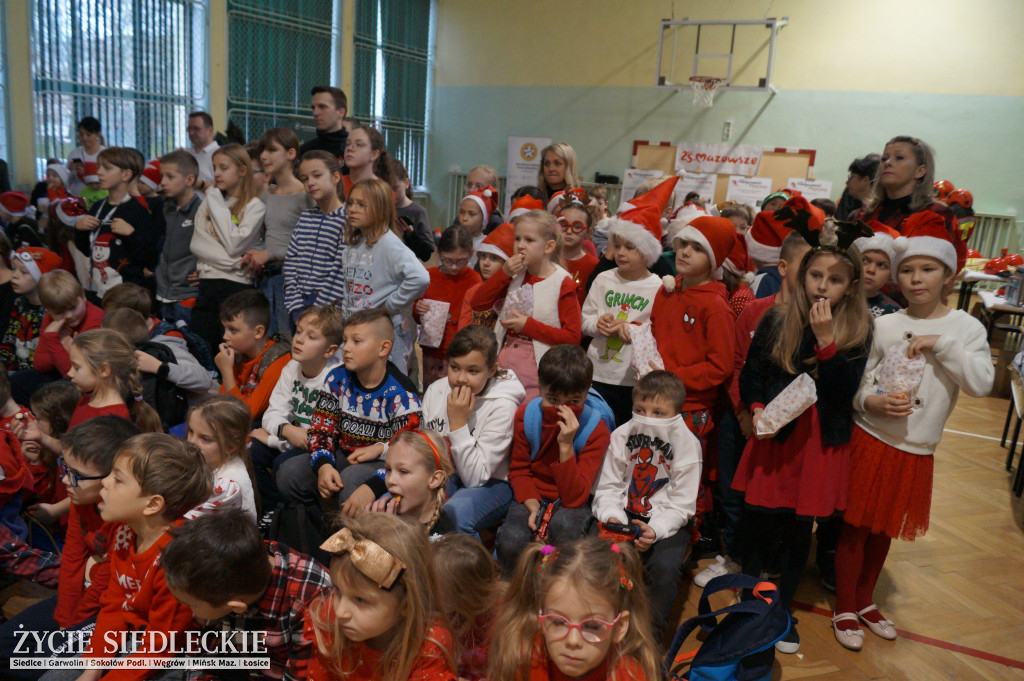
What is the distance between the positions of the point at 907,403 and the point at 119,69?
8257 mm

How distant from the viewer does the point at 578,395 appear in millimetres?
2512

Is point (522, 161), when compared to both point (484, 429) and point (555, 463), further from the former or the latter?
point (555, 463)

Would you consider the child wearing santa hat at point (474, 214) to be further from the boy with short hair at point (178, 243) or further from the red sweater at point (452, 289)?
the boy with short hair at point (178, 243)

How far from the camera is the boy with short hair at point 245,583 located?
1681mm

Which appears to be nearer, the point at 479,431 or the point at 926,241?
the point at 926,241

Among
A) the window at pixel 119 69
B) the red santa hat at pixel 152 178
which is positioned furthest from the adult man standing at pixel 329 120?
the window at pixel 119 69

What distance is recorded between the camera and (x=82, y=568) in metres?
2.20

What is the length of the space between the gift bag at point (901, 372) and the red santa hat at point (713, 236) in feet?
2.45

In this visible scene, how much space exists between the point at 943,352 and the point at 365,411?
203 cm

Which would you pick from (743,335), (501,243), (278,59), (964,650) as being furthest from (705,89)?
Answer: (964,650)

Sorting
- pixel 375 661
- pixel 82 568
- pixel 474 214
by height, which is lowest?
pixel 82 568

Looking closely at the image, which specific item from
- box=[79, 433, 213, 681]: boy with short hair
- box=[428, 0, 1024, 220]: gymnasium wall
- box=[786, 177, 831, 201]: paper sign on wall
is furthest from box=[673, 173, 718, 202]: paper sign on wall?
box=[79, 433, 213, 681]: boy with short hair

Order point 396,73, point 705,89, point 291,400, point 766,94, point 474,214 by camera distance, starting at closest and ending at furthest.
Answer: point 291,400 < point 474,214 < point 766,94 < point 705,89 < point 396,73

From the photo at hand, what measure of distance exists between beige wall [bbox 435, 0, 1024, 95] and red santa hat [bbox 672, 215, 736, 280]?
885cm
